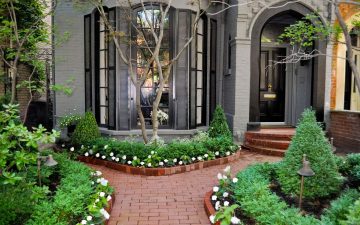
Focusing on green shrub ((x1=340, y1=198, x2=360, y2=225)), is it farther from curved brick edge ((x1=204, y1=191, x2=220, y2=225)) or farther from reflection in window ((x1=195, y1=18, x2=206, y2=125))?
reflection in window ((x1=195, y1=18, x2=206, y2=125))

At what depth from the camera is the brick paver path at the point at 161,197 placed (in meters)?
4.60

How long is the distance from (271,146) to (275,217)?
215 inches

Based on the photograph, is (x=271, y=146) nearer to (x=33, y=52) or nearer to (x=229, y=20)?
(x=229, y=20)

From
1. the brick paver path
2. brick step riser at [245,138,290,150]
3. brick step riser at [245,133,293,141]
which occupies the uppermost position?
brick step riser at [245,133,293,141]

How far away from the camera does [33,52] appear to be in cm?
759

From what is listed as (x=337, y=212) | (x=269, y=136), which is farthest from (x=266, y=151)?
(x=337, y=212)

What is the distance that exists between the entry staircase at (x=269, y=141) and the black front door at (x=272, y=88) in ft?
4.33

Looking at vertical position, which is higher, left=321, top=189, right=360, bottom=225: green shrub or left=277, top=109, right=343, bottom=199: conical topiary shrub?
left=277, top=109, right=343, bottom=199: conical topiary shrub

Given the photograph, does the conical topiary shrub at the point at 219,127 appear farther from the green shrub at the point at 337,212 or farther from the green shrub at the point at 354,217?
the green shrub at the point at 354,217

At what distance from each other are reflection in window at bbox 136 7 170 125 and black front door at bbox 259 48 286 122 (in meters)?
3.13

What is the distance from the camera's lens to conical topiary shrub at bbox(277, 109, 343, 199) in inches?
180

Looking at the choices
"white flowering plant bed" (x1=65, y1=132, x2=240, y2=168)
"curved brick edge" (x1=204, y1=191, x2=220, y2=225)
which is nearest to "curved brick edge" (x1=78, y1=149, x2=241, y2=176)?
"white flowering plant bed" (x1=65, y1=132, x2=240, y2=168)

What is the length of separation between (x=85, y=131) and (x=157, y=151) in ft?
7.27

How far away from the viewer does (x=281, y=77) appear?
1085 cm
